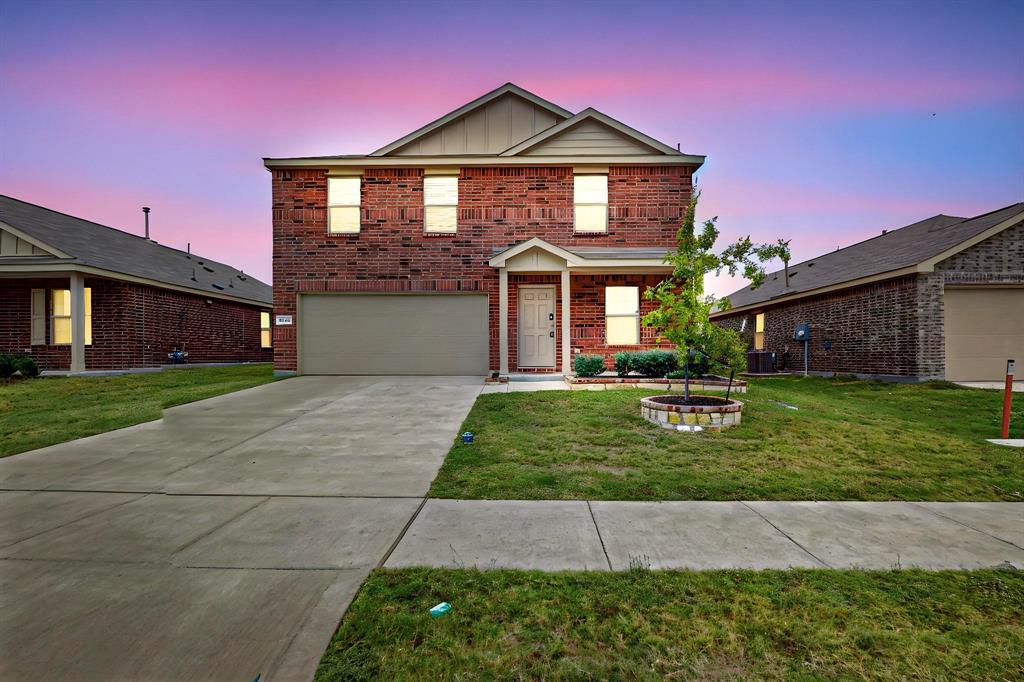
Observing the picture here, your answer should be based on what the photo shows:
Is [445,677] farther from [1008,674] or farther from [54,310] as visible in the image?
[54,310]

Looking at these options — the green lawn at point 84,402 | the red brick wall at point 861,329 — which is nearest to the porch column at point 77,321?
the green lawn at point 84,402

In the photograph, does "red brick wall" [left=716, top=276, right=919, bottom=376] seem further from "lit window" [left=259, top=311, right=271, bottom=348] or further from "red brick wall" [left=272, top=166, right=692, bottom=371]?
"lit window" [left=259, top=311, right=271, bottom=348]

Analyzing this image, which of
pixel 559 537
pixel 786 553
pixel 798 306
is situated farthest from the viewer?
pixel 798 306

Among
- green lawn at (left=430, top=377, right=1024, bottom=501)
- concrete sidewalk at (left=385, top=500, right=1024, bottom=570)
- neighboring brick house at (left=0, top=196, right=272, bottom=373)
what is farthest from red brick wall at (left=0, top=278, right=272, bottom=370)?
concrete sidewalk at (left=385, top=500, right=1024, bottom=570)

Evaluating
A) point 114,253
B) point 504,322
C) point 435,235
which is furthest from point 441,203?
point 114,253

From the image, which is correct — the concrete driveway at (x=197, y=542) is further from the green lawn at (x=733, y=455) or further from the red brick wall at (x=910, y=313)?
the red brick wall at (x=910, y=313)

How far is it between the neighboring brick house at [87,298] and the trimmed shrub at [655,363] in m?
16.9

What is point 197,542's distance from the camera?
3.36m

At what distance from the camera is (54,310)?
14.8 metres

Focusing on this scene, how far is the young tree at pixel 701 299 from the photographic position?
23.8ft

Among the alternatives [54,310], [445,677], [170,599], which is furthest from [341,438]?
[54,310]

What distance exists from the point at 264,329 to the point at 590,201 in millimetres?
19084

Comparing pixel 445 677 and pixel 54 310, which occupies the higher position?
pixel 54 310

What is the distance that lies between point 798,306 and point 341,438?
19148 mm
